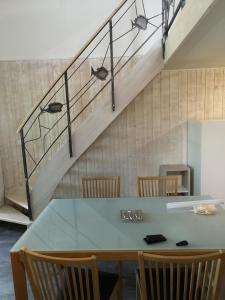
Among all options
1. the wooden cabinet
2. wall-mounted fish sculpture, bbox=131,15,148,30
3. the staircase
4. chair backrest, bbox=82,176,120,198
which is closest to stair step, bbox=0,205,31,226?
the staircase

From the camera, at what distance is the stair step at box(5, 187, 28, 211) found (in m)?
3.59

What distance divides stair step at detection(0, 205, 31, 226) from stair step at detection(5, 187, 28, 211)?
0.32 feet

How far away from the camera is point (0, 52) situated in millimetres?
3928

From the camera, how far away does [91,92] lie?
389 cm

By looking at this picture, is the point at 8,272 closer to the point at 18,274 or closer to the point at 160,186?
the point at 18,274

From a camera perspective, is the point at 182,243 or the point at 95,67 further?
the point at 95,67

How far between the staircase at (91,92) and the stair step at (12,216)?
0.01 metres

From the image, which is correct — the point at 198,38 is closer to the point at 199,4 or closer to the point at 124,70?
the point at 199,4

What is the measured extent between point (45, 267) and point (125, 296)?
112 cm

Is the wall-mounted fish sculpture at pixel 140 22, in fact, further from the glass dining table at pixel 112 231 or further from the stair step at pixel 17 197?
the stair step at pixel 17 197

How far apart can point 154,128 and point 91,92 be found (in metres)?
1.07

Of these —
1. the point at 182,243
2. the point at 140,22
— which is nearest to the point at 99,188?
the point at 182,243

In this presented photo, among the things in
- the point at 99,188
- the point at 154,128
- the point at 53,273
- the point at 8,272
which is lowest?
the point at 8,272

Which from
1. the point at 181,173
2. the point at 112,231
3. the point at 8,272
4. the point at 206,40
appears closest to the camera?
the point at 112,231
